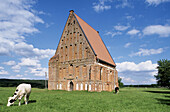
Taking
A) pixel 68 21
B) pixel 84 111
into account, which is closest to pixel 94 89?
pixel 68 21

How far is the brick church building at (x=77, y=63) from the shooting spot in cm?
3722

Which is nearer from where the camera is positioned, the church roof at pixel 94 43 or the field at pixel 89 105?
the field at pixel 89 105

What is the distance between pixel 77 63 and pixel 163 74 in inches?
1045

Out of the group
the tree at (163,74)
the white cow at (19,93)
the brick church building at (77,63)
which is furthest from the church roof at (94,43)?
the white cow at (19,93)

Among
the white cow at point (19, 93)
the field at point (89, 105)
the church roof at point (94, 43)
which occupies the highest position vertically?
the church roof at point (94, 43)

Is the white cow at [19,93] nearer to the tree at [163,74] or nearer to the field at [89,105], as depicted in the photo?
the field at [89,105]

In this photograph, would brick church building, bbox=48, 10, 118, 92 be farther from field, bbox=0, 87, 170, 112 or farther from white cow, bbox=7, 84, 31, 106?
white cow, bbox=7, 84, 31, 106

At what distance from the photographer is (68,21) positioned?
44312mm

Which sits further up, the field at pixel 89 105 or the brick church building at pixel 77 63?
the brick church building at pixel 77 63

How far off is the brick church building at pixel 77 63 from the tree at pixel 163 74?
15174 mm

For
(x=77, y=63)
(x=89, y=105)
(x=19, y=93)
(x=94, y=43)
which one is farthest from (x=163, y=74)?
(x=19, y=93)

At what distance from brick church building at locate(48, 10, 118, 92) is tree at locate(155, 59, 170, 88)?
15.2 meters

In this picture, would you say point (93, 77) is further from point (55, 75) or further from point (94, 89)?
point (55, 75)

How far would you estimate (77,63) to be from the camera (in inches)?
1578
